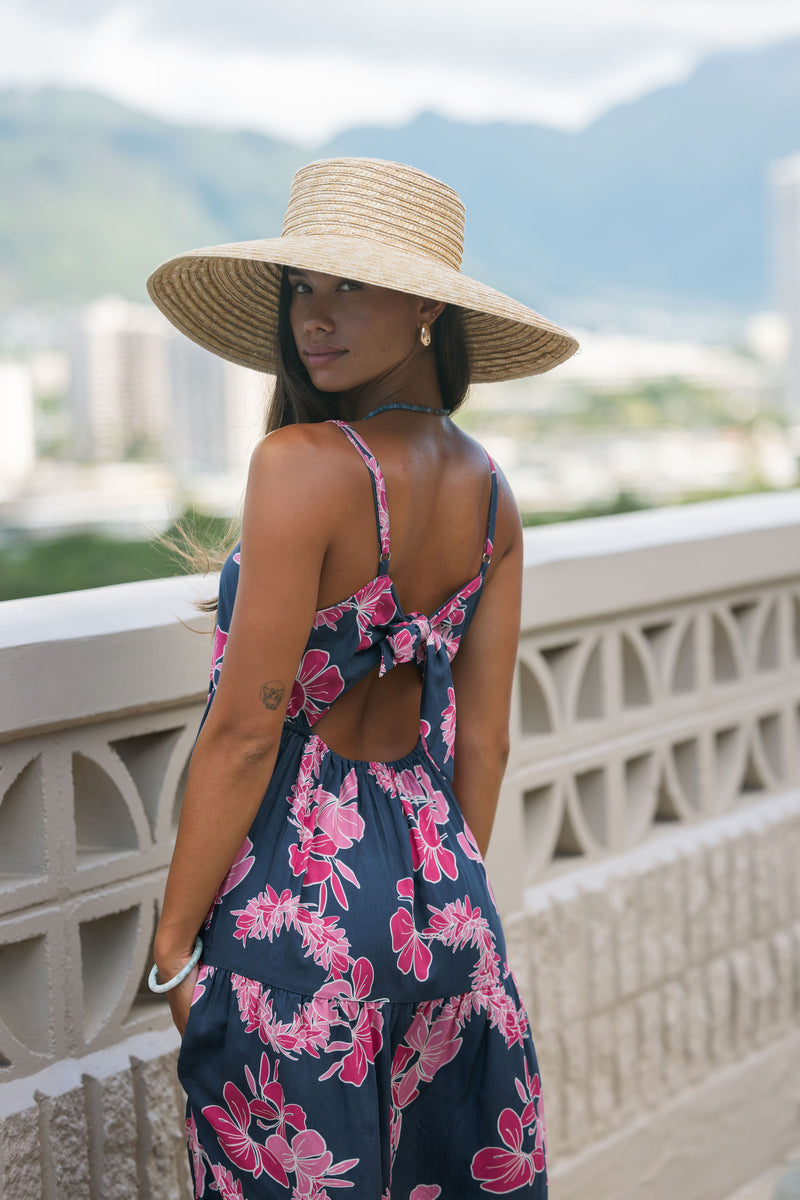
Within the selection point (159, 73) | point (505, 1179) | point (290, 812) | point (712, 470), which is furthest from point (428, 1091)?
point (159, 73)

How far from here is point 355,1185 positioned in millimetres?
1572

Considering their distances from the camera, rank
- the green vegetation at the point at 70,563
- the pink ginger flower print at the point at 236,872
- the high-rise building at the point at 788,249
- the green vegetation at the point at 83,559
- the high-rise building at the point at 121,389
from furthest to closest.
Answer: the high-rise building at the point at 788,249 → the high-rise building at the point at 121,389 → the green vegetation at the point at 70,563 → the green vegetation at the point at 83,559 → the pink ginger flower print at the point at 236,872

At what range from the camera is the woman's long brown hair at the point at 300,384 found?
1.76 m

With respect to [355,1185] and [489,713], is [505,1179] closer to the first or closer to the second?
[355,1185]

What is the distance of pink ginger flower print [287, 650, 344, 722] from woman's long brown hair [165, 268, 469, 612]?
23 cm

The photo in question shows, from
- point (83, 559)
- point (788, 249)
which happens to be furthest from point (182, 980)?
point (788, 249)

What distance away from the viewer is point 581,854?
2957 mm

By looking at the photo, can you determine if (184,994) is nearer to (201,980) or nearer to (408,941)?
(201,980)

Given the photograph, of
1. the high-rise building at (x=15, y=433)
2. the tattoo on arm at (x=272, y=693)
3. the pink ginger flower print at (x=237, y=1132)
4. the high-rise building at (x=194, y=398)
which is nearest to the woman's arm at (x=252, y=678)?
the tattoo on arm at (x=272, y=693)

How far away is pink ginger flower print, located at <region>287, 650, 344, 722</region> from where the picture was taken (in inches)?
64.8

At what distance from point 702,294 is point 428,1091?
70992 millimetres

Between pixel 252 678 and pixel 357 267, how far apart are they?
48 cm

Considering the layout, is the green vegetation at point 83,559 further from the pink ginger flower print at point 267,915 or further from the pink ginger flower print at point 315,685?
the pink ginger flower print at point 267,915

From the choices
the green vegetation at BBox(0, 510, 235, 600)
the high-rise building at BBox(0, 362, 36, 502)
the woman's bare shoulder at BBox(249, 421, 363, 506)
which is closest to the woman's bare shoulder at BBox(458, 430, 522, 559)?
the woman's bare shoulder at BBox(249, 421, 363, 506)
